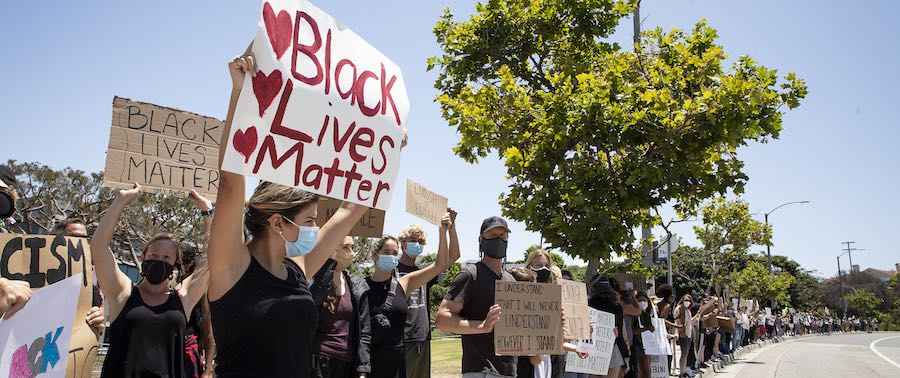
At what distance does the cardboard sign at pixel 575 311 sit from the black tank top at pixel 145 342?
3482 millimetres

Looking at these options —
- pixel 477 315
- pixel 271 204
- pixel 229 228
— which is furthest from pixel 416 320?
pixel 229 228

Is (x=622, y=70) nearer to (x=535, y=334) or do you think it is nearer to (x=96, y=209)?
(x=535, y=334)

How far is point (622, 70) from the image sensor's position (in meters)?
9.54

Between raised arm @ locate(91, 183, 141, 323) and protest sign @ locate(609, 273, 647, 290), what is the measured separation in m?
6.73

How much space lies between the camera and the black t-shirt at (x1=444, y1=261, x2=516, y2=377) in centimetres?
504

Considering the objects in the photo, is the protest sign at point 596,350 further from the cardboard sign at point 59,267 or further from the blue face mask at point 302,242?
the blue face mask at point 302,242

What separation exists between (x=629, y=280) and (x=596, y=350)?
213 cm

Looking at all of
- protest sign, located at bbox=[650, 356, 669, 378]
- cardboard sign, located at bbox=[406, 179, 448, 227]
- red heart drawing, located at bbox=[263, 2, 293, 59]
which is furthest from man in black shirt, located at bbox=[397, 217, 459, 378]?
protest sign, located at bbox=[650, 356, 669, 378]

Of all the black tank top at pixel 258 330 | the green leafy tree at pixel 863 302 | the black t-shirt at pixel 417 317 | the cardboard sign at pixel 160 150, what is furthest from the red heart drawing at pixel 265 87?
the green leafy tree at pixel 863 302

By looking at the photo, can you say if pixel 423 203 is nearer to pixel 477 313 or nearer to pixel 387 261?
pixel 387 261

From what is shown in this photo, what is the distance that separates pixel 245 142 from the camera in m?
2.50

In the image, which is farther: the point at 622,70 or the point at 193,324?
the point at 622,70

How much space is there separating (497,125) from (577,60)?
7.58 feet

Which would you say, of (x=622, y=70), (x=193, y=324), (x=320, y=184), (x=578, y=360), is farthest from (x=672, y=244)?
(x=320, y=184)
